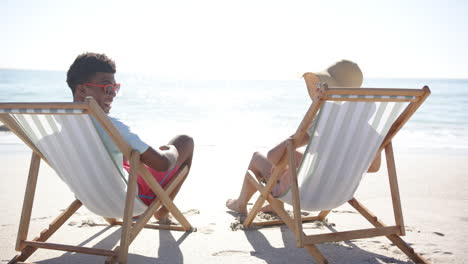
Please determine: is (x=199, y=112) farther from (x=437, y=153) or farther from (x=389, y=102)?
(x=389, y=102)

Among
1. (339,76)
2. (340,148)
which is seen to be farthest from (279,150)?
(339,76)

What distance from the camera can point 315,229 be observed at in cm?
332

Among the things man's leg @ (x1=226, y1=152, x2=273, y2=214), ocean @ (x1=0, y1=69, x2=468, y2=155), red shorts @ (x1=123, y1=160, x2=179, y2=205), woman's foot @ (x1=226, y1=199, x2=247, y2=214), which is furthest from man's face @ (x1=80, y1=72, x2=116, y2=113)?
ocean @ (x1=0, y1=69, x2=468, y2=155)

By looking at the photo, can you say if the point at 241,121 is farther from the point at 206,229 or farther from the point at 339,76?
the point at 339,76

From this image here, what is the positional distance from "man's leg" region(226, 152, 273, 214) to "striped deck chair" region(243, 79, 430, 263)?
20.6 inches

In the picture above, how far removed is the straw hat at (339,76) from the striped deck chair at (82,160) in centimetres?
118

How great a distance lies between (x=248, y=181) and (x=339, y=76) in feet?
3.92

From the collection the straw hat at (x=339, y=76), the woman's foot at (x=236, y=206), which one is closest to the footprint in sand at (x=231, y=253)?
the woman's foot at (x=236, y=206)

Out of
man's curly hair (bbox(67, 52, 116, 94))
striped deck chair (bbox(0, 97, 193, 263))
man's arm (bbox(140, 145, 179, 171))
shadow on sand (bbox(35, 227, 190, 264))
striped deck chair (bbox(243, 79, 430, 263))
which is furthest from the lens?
shadow on sand (bbox(35, 227, 190, 264))

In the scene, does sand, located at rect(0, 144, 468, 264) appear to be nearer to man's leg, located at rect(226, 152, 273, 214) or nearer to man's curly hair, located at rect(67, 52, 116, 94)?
man's leg, located at rect(226, 152, 273, 214)

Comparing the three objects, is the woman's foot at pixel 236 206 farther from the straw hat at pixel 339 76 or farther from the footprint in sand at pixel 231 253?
the straw hat at pixel 339 76

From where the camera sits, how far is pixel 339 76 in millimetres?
2811

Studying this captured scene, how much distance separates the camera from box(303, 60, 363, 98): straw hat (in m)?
2.79

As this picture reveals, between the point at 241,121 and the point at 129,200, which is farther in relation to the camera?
the point at 241,121
